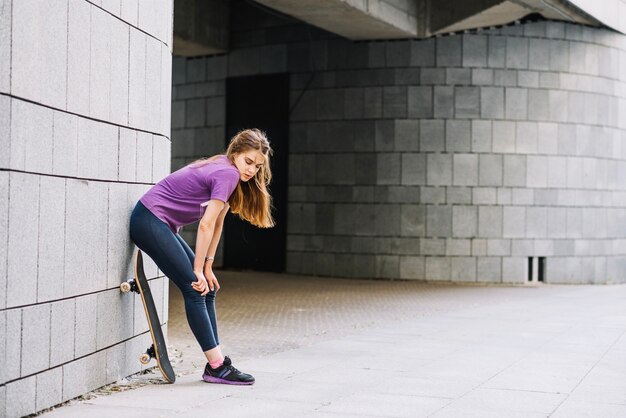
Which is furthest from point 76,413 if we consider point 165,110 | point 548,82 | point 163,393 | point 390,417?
point 548,82

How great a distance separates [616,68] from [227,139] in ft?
26.3

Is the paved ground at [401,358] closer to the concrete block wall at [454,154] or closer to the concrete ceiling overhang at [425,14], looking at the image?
the concrete block wall at [454,154]

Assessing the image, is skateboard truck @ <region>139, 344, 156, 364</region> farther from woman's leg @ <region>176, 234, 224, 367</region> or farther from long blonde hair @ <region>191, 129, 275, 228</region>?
long blonde hair @ <region>191, 129, 275, 228</region>

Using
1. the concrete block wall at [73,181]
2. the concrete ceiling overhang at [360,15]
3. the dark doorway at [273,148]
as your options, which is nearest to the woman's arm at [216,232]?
the concrete block wall at [73,181]

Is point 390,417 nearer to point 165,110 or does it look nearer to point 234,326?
point 165,110

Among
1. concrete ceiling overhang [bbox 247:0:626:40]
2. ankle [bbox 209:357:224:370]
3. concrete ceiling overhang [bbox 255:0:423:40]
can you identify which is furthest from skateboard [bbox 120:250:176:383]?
concrete ceiling overhang [bbox 247:0:626:40]

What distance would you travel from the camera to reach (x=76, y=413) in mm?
5258

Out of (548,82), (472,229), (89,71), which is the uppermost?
(548,82)

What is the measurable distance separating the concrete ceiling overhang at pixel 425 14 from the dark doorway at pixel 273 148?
2.25 meters

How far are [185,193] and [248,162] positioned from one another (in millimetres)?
494

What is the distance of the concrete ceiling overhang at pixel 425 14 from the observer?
Result: 1417cm

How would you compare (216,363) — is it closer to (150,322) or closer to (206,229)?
(150,322)

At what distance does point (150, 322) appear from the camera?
6191 millimetres

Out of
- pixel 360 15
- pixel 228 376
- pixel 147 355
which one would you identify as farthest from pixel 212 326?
pixel 360 15
